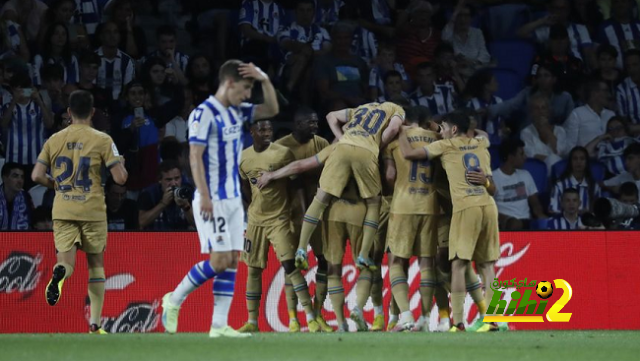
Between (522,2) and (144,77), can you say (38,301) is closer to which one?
(144,77)

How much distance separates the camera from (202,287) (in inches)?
572

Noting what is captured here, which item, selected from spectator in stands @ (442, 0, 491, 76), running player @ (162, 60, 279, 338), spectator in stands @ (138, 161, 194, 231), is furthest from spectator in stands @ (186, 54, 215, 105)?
running player @ (162, 60, 279, 338)

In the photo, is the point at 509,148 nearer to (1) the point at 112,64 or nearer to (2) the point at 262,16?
(2) the point at 262,16

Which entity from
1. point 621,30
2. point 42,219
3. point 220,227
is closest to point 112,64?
point 42,219

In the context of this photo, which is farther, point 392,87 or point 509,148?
point 392,87

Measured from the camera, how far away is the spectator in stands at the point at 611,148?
17.8 m

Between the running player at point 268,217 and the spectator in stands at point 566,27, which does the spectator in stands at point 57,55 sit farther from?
the spectator in stands at point 566,27

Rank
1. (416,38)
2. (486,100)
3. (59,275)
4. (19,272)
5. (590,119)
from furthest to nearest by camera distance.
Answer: (416,38) → (590,119) → (486,100) → (19,272) → (59,275)

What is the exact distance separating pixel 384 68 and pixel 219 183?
27.3 feet

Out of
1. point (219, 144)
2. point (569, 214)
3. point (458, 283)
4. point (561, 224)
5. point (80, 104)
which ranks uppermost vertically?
point (80, 104)

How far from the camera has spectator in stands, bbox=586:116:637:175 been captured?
58.5 feet

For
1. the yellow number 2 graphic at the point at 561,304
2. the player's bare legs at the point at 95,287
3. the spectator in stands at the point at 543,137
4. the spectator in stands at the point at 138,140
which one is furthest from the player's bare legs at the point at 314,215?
the spectator in stands at the point at 543,137

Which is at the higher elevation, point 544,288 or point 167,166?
point 167,166

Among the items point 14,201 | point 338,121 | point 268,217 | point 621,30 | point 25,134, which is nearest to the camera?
point 338,121
